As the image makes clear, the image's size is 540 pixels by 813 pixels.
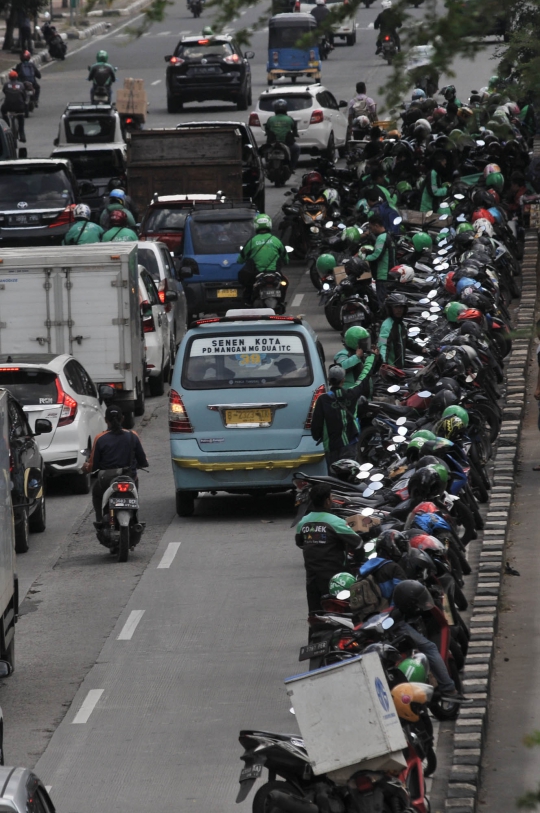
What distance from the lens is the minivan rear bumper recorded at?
16953mm

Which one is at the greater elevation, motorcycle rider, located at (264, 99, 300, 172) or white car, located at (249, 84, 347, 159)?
motorcycle rider, located at (264, 99, 300, 172)

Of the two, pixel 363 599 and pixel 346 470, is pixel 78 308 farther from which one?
pixel 363 599

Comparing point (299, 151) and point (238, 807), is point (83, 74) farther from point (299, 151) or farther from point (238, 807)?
point (238, 807)

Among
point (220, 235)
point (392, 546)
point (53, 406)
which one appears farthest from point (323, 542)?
point (220, 235)

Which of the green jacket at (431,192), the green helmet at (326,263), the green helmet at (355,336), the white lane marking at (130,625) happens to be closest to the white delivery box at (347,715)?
the white lane marking at (130,625)

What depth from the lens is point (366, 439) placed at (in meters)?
16.3

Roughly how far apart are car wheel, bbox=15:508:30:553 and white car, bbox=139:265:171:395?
647 centimetres

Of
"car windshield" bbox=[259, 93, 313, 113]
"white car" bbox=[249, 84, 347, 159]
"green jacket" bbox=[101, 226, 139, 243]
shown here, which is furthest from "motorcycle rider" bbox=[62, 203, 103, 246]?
"car windshield" bbox=[259, 93, 313, 113]

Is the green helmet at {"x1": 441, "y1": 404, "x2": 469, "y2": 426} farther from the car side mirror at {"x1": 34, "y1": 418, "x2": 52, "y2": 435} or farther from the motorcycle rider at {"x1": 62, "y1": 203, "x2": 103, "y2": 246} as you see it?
the motorcycle rider at {"x1": 62, "y1": 203, "x2": 103, "y2": 246}

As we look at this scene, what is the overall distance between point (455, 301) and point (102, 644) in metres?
8.59

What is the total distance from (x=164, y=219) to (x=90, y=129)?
9126mm

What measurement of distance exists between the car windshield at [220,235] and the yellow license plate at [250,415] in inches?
383

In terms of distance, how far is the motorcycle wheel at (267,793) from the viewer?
318 inches

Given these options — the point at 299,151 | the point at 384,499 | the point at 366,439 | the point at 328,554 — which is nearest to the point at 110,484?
the point at 366,439
